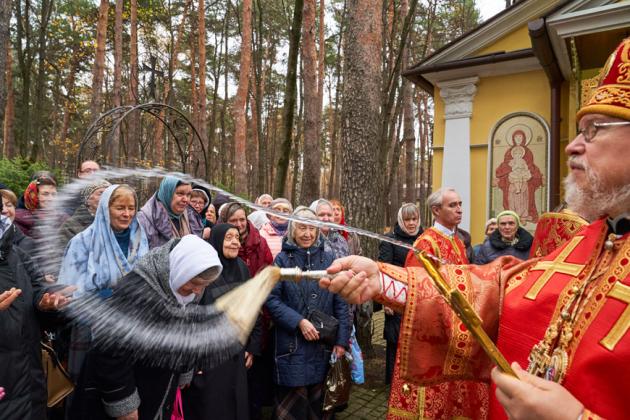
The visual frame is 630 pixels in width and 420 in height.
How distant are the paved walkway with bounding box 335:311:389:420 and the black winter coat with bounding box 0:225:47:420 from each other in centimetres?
313

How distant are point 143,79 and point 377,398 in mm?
26367

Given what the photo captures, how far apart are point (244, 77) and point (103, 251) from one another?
1204cm

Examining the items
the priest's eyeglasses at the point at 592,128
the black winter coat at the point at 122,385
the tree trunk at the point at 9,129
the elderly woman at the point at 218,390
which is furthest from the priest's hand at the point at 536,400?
the tree trunk at the point at 9,129

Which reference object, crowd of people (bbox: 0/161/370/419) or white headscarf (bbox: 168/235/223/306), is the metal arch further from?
white headscarf (bbox: 168/235/223/306)

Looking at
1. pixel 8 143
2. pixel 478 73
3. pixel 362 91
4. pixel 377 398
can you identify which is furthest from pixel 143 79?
pixel 377 398

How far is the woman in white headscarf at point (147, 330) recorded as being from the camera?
7.09 feet

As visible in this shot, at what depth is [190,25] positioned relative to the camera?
947 inches

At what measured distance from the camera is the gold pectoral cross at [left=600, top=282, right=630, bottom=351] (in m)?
1.26

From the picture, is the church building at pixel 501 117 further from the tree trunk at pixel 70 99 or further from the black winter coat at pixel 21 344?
the tree trunk at pixel 70 99

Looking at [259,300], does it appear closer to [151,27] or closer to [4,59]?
[4,59]

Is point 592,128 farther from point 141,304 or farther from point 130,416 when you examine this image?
point 130,416

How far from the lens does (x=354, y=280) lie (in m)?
1.68

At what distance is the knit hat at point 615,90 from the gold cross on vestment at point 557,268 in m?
0.51

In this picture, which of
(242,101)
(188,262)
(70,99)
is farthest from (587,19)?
(70,99)
